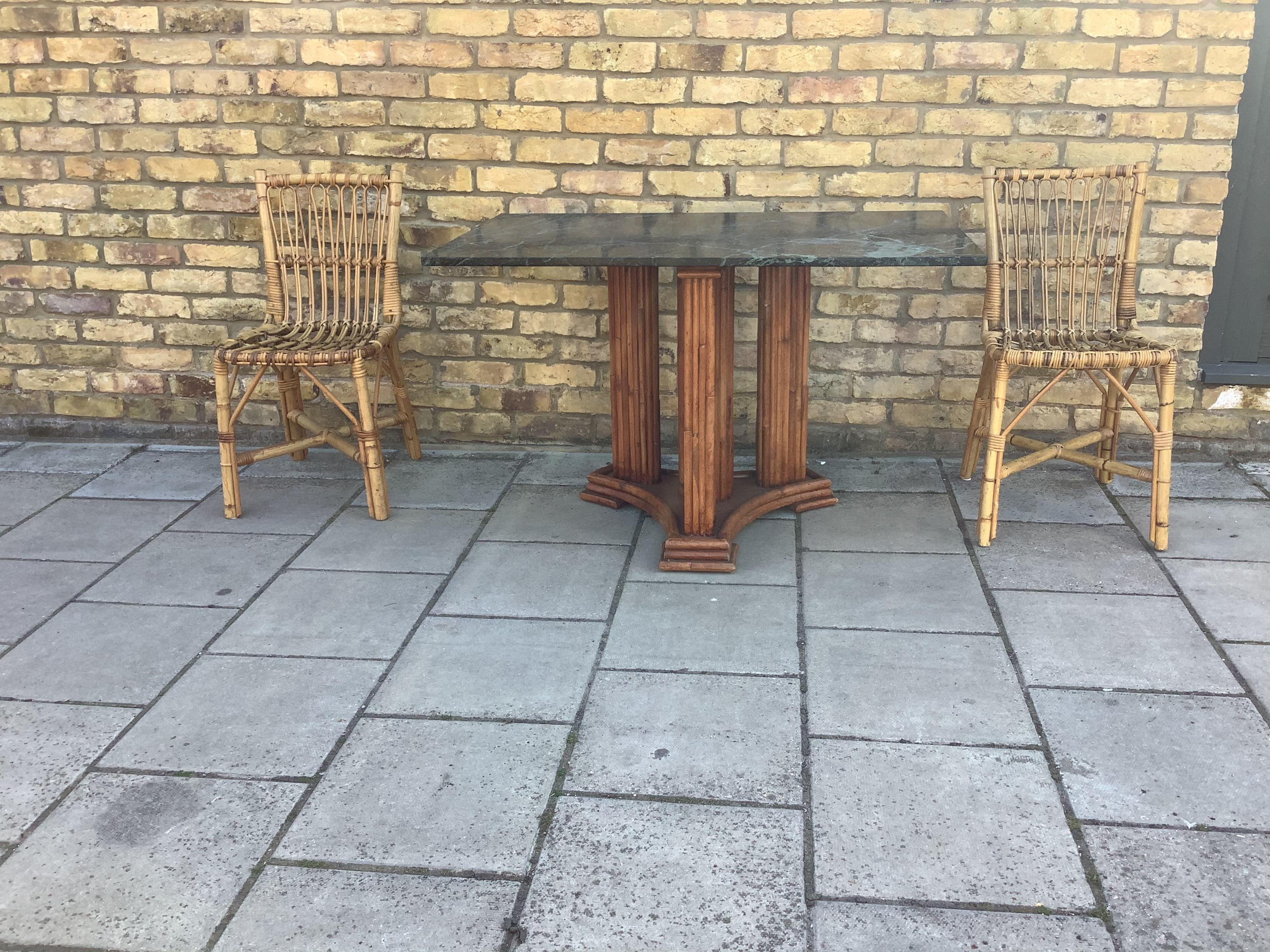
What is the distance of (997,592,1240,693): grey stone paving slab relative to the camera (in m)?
2.43

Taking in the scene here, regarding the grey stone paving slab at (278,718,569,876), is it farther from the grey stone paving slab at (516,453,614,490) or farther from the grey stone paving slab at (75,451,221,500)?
the grey stone paving slab at (75,451,221,500)

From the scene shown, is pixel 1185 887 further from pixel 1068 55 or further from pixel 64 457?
pixel 64 457

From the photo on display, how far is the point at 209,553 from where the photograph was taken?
126 inches

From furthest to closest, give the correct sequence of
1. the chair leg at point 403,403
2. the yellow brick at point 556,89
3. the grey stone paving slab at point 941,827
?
the chair leg at point 403,403 → the yellow brick at point 556,89 → the grey stone paving slab at point 941,827

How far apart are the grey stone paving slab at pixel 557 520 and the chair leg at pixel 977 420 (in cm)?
112

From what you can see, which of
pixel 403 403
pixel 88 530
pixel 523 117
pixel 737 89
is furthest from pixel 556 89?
pixel 88 530

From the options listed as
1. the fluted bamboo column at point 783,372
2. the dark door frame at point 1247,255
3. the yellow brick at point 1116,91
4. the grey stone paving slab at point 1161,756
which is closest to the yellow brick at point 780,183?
the fluted bamboo column at point 783,372

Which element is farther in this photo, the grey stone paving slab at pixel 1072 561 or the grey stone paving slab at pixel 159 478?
the grey stone paving slab at pixel 159 478

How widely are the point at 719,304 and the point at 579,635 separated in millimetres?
1021

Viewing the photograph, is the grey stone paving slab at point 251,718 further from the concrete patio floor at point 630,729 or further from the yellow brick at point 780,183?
the yellow brick at point 780,183

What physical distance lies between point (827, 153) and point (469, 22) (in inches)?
48.7

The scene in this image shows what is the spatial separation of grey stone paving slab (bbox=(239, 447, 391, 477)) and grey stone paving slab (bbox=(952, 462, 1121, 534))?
79.2 inches

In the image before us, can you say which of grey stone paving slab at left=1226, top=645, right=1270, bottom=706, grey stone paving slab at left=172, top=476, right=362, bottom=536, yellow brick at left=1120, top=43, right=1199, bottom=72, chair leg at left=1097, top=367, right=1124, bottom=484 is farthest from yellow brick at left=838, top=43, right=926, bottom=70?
grey stone paving slab at left=172, top=476, right=362, bottom=536

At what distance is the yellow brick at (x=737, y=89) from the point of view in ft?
11.7
